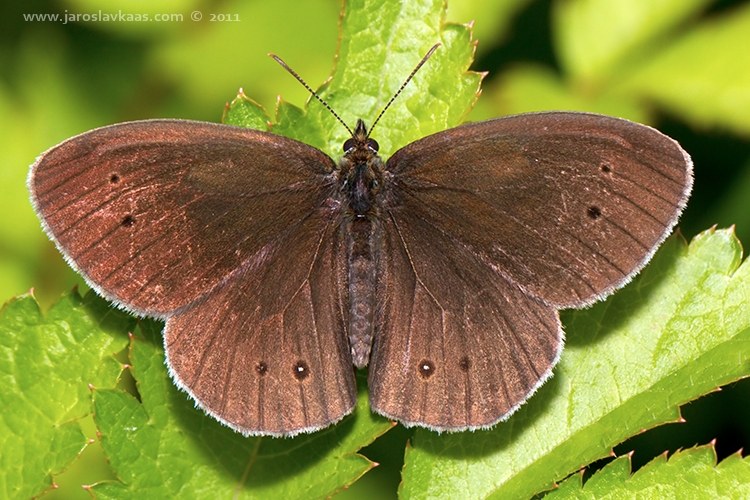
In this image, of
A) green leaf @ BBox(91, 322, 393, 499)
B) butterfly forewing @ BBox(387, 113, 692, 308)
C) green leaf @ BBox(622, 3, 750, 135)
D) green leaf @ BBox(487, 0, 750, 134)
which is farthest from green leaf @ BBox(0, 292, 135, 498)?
green leaf @ BBox(622, 3, 750, 135)

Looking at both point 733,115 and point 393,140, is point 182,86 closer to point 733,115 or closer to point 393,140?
point 393,140

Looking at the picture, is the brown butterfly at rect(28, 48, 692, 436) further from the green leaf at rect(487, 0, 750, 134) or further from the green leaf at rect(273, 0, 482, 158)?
the green leaf at rect(487, 0, 750, 134)

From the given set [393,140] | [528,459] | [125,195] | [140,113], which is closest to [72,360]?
[125,195]

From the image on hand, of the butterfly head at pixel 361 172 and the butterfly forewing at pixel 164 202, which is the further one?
the butterfly head at pixel 361 172

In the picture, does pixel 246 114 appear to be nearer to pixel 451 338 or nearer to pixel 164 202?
pixel 164 202

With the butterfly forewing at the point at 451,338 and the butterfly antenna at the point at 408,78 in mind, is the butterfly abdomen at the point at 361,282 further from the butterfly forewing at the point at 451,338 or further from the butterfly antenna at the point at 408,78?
the butterfly antenna at the point at 408,78

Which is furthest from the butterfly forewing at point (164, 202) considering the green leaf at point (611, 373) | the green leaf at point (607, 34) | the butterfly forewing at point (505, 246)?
the green leaf at point (607, 34)
